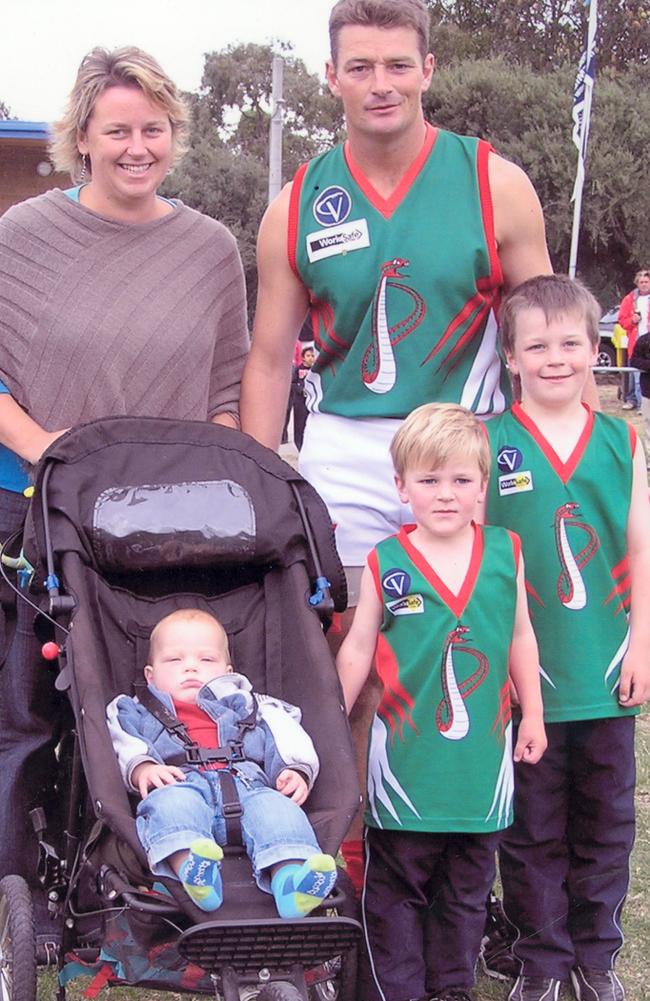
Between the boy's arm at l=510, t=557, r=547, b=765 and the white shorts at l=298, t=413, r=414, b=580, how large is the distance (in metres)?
0.46

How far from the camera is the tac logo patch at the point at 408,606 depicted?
289cm

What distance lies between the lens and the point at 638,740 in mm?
5152

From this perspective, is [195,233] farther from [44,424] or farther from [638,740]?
[638,740]

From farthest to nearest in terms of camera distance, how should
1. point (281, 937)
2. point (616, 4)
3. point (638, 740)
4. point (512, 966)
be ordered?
point (616, 4)
point (638, 740)
point (512, 966)
point (281, 937)

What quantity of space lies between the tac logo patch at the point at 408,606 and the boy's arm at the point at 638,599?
0.53 meters

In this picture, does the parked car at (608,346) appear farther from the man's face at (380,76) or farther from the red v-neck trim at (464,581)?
the red v-neck trim at (464,581)

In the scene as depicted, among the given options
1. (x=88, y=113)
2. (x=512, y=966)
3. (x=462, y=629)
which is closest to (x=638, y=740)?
(x=512, y=966)

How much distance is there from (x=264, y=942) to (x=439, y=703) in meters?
0.74

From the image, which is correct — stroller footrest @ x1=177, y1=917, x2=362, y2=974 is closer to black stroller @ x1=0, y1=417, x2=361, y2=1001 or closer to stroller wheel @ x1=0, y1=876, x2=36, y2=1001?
black stroller @ x1=0, y1=417, x2=361, y2=1001

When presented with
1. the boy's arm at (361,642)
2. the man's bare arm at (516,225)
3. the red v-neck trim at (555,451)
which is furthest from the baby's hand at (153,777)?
the man's bare arm at (516,225)

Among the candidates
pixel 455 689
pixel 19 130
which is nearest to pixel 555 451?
pixel 455 689

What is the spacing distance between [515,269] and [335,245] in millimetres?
442

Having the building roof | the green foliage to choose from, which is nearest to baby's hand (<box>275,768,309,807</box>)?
the building roof

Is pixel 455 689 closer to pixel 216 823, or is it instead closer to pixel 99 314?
pixel 216 823
